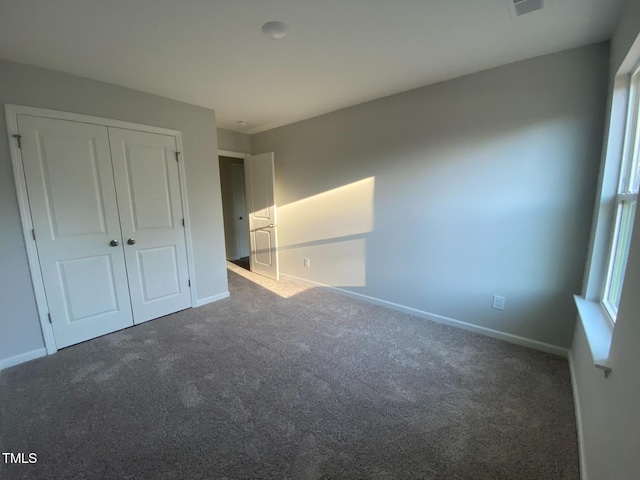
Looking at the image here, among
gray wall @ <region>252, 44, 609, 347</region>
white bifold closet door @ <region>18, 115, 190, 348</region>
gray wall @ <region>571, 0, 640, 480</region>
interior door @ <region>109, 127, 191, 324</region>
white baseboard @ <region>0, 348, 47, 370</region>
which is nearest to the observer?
gray wall @ <region>571, 0, 640, 480</region>

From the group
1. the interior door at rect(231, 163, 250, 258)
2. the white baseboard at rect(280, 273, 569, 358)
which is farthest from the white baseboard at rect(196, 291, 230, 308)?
the interior door at rect(231, 163, 250, 258)

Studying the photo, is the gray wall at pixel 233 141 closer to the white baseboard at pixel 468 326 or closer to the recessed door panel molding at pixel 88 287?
the recessed door panel molding at pixel 88 287

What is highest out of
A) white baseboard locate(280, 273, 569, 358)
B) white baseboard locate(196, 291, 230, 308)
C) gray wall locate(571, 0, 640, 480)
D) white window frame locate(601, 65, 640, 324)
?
white window frame locate(601, 65, 640, 324)

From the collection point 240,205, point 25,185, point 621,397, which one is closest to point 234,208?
point 240,205

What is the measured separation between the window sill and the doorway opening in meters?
4.98

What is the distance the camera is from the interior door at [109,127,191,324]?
2.69m

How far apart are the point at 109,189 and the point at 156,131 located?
2.48 ft

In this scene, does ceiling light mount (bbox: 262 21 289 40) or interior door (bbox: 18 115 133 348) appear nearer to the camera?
ceiling light mount (bbox: 262 21 289 40)

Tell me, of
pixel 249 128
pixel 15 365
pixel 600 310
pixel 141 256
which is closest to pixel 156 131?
pixel 141 256

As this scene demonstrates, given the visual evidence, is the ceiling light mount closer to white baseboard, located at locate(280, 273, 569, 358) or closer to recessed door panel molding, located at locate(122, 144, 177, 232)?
recessed door panel molding, located at locate(122, 144, 177, 232)

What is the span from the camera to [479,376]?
6.61 ft

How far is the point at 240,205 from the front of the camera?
595 centimetres

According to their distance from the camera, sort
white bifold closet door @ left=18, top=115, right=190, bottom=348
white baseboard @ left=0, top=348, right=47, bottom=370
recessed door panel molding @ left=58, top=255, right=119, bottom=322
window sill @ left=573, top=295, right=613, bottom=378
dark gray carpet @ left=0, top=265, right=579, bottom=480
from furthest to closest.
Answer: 1. recessed door panel molding @ left=58, top=255, right=119, bottom=322
2. white bifold closet door @ left=18, top=115, right=190, bottom=348
3. white baseboard @ left=0, top=348, right=47, bottom=370
4. dark gray carpet @ left=0, top=265, right=579, bottom=480
5. window sill @ left=573, top=295, right=613, bottom=378

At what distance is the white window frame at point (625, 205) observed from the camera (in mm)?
1563
